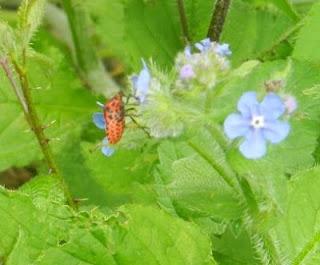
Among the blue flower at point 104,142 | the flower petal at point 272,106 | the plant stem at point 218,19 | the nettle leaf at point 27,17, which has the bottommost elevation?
the flower petal at point 272,106

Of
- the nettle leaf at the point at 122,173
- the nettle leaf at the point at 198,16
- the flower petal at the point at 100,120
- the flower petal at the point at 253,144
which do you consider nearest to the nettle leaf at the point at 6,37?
the flower petal at the point at 100,120

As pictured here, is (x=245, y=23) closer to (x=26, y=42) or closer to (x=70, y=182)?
(x=70, y=182)

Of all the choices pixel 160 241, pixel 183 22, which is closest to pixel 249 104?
pixel 160 241

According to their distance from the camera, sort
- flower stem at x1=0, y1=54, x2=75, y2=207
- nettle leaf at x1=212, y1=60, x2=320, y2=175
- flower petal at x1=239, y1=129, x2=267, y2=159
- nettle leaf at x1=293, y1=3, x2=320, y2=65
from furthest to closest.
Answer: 1. nettle leaf at x1=293, y1=3, x2=320, y2=65
2. nettle leaf at x1=212, y1=60, x2=320, y2=175
3. flower stem at x1=0, y1=54, x2=75, y2=207
4. flower petal at x1=239, y1=129, x2=267, y2=159

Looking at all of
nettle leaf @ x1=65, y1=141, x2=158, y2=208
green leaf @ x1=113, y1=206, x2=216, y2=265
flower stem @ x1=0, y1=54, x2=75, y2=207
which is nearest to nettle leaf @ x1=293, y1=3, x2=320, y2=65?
nettle leaf @ x1=65, y1=141, x2=158, y2=208

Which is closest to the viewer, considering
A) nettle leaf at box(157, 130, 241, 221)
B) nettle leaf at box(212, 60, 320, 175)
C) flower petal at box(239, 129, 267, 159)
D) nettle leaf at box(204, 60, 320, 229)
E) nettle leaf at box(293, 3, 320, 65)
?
flower petal at box(239, 129, 267, 159)

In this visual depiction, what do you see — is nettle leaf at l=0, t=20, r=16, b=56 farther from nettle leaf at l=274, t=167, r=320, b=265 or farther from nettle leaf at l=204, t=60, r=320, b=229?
nettle leaf at l=274, t=167, r=320, b=265

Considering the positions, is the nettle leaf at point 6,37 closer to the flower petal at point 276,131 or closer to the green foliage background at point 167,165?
the green foliage background at point 167,165
